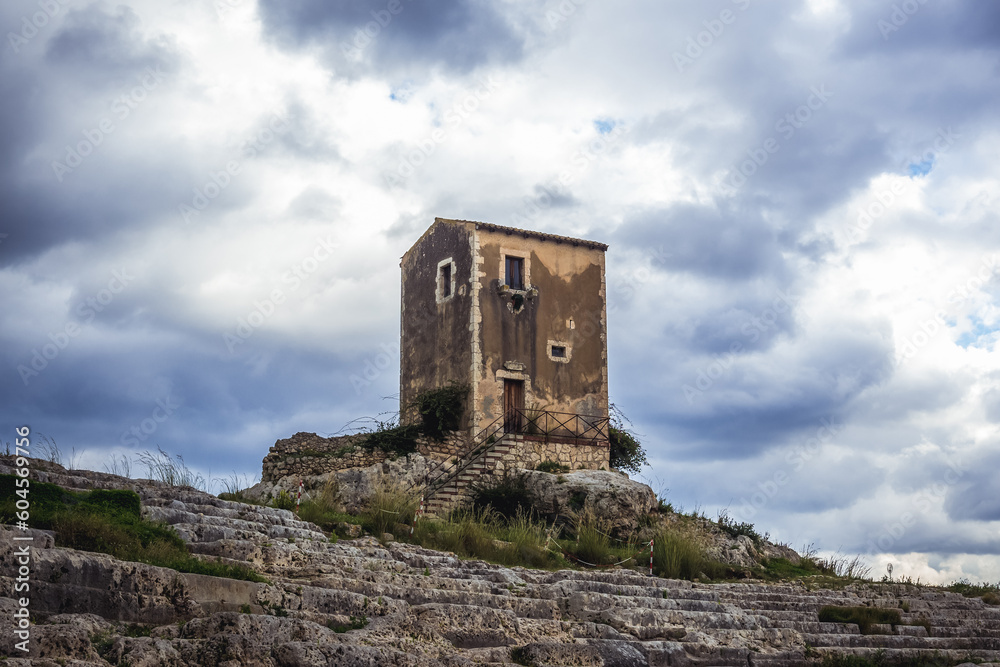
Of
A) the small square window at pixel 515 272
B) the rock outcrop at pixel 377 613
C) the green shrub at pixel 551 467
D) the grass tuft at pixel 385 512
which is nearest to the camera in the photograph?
the rock outcrop at pixel 377 613

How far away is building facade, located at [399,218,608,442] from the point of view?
26656 mm

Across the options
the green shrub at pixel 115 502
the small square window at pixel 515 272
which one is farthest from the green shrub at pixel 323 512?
the small square window at pixel 515 272

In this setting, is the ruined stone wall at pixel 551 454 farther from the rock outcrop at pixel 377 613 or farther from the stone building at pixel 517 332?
the rock outcrop at pixel 377 613

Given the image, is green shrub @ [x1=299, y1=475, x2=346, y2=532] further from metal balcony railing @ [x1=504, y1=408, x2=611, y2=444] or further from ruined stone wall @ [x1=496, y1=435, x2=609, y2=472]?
metal balcony railing @ [x1=504, y1=408, x2=611, y2=444]

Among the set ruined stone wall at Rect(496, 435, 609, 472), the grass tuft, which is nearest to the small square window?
ruined stone wall at Rect(496, 435, 609, 472)

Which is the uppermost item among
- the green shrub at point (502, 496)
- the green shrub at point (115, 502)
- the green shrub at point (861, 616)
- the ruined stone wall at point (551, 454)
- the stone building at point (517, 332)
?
the stone building at point (517, 332)

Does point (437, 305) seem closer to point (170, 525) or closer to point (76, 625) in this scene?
point (170, 525)

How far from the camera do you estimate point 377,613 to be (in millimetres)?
8398

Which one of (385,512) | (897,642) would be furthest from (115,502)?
(897,642)

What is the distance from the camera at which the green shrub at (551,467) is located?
25.4 metres

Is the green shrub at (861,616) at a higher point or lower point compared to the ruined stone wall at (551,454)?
lower

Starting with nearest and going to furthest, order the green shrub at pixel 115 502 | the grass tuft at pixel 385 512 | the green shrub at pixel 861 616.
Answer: the green shrub at pixel 115 502
the green shrub at pixel 861 616
the grass tuft at pixel 385 512

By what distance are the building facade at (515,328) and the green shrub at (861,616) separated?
13525 millimetres

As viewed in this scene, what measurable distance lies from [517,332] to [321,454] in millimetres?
6702
